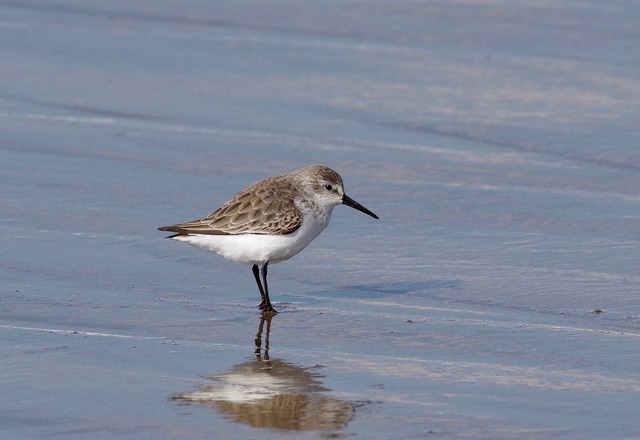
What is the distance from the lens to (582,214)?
8.78 meters

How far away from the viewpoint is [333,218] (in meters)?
9.09

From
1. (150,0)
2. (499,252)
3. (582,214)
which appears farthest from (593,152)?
(150,0)

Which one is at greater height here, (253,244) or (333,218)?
(333,218)

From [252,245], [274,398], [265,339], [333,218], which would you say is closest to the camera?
[274,398]

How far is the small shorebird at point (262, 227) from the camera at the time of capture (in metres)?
7.48

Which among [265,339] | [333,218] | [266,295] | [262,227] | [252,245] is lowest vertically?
[265,339]

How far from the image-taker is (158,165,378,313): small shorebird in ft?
24.5

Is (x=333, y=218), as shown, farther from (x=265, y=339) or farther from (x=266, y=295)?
(x=265, y=339)

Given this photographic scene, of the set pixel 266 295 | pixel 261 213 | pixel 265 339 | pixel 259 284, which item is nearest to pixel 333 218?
pixel 261 213

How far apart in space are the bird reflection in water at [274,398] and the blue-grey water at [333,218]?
0.05 feet

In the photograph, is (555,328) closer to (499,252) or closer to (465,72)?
(499,252)

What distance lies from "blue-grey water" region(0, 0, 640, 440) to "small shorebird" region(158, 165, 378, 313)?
0.80 ft

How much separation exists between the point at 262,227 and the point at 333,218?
1599 mm

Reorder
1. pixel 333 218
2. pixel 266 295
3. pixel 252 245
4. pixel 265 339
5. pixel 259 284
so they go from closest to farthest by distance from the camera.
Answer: pixel 265 339 < pixel 266 295 < pixel 259 284 < pixel 252 245 < pixel 333 218
